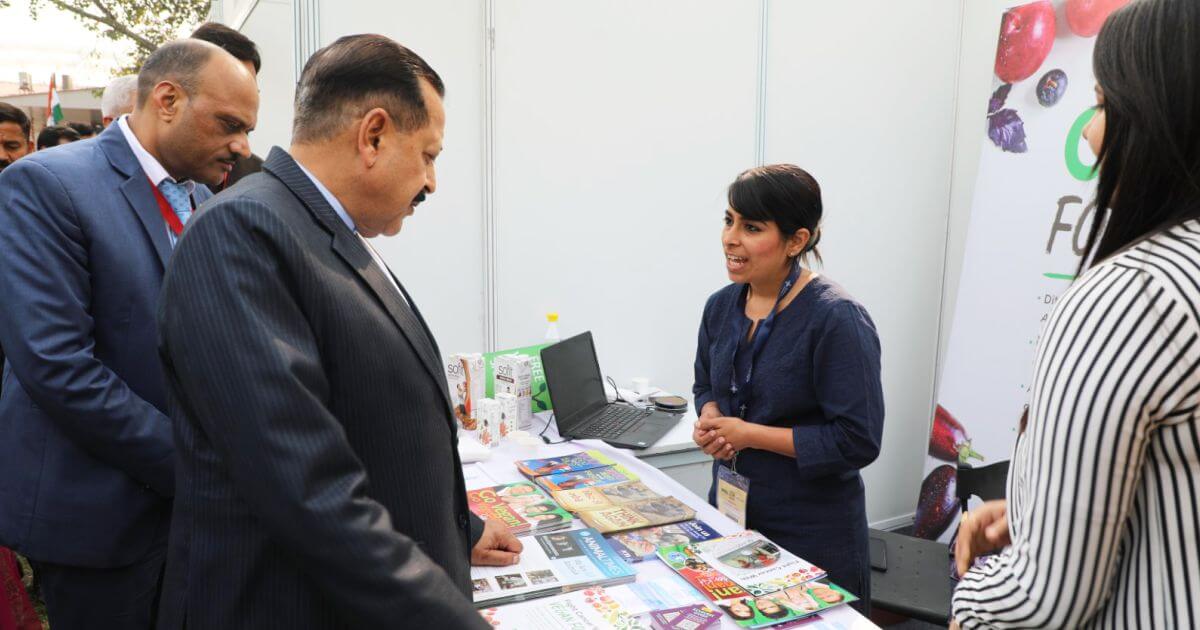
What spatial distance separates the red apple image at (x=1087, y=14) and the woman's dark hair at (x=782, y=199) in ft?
5.93

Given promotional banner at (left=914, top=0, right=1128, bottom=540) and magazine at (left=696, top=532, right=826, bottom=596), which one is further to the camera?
promotional banner at (left=914, top=0, right=1128, bottom=540)

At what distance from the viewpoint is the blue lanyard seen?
173cm

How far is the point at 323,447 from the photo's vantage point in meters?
0.77

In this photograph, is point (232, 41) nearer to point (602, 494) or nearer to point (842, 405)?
point (602, 494)

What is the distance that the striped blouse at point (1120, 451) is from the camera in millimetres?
646

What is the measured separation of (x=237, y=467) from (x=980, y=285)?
3203 millimetres

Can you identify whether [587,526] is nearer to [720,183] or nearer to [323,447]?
[323,447]

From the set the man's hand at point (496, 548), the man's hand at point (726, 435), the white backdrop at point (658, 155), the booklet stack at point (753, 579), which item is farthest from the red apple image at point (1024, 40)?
the man's hand at point (496, 548)

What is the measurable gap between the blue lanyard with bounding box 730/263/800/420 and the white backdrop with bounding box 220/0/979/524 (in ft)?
4.40

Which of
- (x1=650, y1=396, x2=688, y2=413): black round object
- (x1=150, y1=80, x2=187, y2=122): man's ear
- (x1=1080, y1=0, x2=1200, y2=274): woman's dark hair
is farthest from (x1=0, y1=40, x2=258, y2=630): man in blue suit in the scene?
(x1=650, y1=396, x2=688, y2=413): black round object

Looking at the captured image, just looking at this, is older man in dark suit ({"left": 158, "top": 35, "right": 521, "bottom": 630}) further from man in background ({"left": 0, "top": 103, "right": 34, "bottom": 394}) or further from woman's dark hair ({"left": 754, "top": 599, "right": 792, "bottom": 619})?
man in background ({"left": 0, "top": 103, "right": 34, "bottom": 394})

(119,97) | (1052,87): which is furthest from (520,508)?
(1052,87)

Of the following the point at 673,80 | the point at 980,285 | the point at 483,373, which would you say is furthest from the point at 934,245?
the point at 483,373

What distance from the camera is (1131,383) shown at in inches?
25.5
